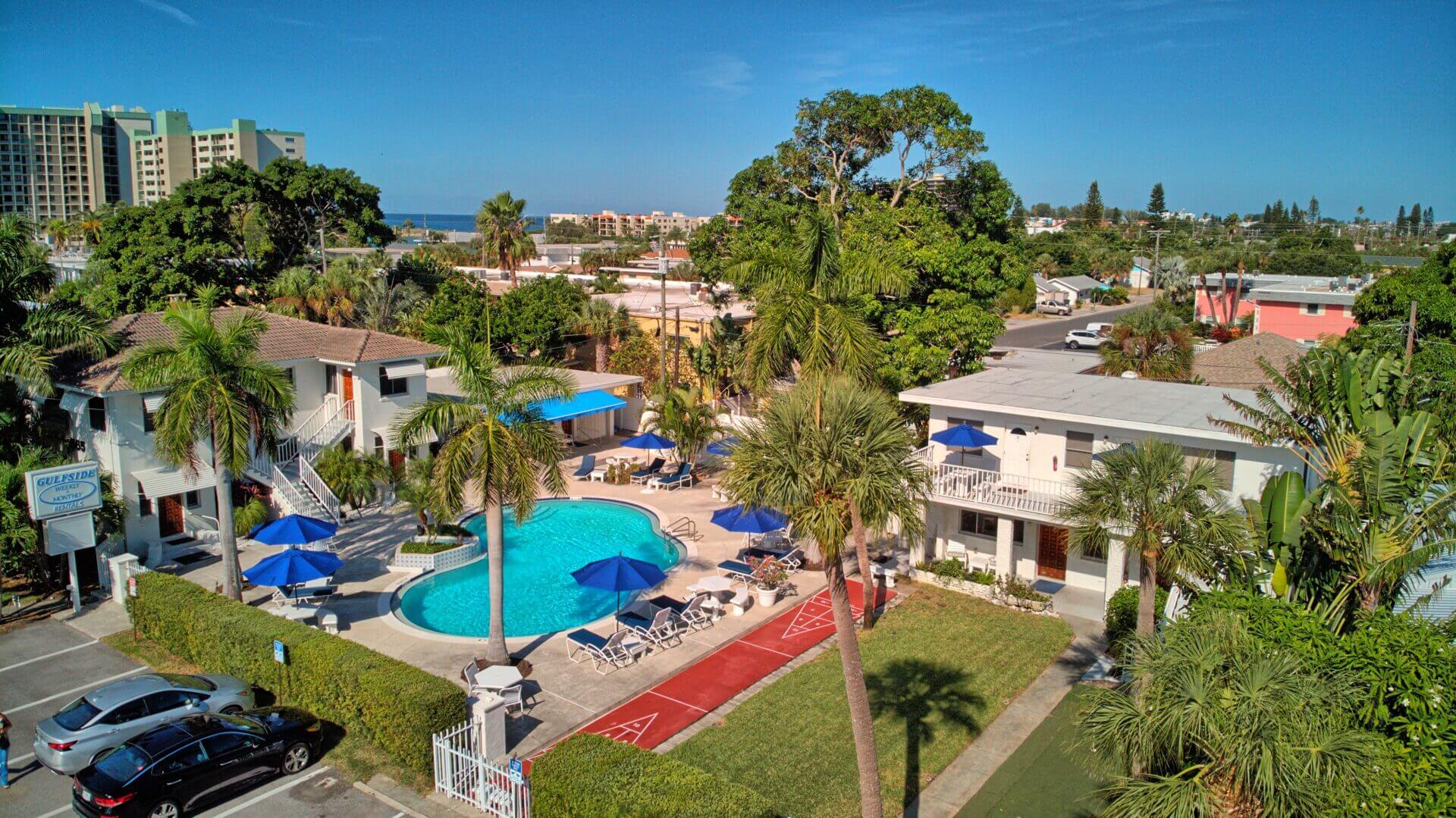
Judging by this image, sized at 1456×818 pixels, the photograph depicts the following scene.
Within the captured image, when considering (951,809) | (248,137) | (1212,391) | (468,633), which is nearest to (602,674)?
(468,633)

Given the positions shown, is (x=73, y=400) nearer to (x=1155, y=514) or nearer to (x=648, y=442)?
(x=648, y=442)

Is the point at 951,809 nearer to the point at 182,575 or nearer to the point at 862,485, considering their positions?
the point at 862,485

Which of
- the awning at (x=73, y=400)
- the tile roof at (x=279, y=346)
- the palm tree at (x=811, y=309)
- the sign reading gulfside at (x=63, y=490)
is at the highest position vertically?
the palm tree at (x=811, y=309)

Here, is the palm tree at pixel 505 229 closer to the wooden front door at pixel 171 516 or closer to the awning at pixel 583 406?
the awning at pixel 583 406

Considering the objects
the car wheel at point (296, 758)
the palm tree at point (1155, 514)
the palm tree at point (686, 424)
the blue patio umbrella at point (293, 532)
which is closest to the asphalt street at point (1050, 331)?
the palm tree at point (686, 424)

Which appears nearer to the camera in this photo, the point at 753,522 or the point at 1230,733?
the point at 1230,733

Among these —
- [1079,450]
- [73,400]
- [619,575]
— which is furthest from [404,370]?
[1079,450]

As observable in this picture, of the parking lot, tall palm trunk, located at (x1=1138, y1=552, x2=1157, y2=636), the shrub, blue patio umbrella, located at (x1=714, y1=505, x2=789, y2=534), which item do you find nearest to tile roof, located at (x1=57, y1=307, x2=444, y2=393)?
the parking lot
